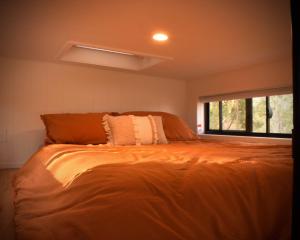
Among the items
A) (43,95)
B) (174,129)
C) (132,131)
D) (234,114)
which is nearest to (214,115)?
(234,114)

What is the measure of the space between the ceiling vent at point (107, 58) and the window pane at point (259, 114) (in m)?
1.35

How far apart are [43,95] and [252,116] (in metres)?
2.66

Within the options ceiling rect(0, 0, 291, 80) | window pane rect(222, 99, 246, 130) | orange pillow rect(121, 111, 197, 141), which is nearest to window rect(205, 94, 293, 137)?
window pane rect(222, 99, 246, 130)

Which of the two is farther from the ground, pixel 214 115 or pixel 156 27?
pixel 156 27

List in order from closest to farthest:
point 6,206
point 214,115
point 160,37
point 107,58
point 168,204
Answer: point 168,204
point 6,206
point 160,37
point 107,58
point 214,115

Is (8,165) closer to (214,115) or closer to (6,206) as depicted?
(6,206)

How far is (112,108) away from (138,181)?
8.08 ft

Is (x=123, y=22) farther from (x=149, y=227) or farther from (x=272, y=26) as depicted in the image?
(x=149, y=227)

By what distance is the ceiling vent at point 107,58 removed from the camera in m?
2.69

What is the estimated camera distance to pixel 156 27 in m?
1.79

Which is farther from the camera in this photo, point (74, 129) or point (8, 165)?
point (8, 165)

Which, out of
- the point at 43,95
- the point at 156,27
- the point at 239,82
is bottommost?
the point at 43,95

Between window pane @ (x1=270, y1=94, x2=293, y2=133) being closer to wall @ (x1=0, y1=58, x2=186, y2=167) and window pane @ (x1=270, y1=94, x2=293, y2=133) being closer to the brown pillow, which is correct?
wall @ (x1=0, y1=58, x2=186, y2=167)

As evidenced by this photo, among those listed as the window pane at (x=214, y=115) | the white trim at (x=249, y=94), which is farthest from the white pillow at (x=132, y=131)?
the window pane at (x=214, y=115)
